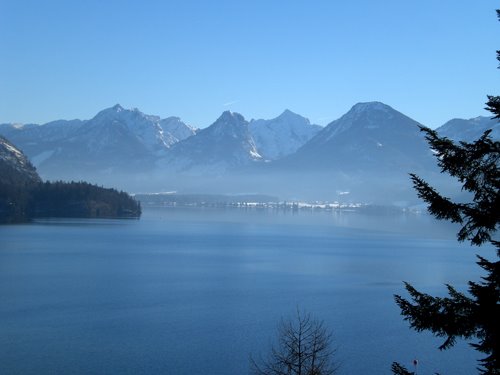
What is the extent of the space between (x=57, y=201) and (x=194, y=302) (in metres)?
105

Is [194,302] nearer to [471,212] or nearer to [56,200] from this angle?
[471,212]

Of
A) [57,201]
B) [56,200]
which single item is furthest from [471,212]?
[56,200]

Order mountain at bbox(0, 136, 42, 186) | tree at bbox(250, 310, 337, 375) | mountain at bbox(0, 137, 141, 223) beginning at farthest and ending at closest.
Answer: mountain at bbox(0, 136, 42, 186), mountain at bbox(0, 137, 141, 223), tree at bbox(250, 310, 337, 375)

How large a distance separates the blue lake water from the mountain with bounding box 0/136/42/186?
67.6 m

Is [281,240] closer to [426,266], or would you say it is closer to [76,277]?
[426,266]

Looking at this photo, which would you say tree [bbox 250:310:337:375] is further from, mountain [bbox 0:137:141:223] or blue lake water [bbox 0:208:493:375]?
mountain [bbox 0:137:141:223]

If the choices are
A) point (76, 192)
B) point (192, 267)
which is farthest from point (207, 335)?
point (76, 192)

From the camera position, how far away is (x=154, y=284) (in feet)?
165

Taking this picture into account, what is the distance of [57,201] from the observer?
458ft

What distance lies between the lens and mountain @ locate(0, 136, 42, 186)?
148 m

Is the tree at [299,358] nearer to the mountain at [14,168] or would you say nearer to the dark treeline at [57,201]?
the dark treeline at [57,201]

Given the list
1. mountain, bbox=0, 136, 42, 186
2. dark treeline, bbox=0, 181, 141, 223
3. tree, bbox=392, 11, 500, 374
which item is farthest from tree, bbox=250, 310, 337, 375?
mountain, bbox=0, 136, 42, 186

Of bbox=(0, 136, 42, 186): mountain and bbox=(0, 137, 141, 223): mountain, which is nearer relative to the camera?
bbox=(0, 137, 141, 223): mountain

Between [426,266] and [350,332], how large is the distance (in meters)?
37.6
